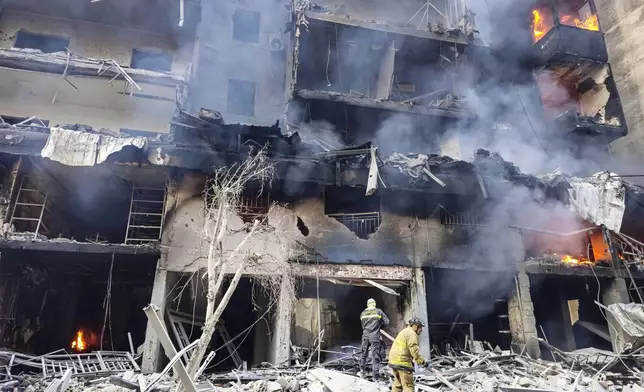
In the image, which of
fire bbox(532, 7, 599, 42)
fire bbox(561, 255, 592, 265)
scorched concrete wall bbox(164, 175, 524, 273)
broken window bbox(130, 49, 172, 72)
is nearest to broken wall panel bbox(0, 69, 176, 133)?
broken window bbox(130, 49, 172, 72)

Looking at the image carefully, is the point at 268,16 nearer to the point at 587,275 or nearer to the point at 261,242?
the point at 261,242

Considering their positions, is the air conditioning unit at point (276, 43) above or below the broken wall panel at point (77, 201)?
above

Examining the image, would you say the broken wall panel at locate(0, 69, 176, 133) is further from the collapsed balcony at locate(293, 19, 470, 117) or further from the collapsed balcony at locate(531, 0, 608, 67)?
the collapsed balcony at locate(531, 0, 608, 67)

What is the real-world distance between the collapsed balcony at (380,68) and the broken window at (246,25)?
4466mm

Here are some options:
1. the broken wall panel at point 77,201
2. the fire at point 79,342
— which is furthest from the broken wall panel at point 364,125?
the fire at point 79,342

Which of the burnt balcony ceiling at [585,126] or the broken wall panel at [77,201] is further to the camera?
the burnt balcony ceiling at [585,126]

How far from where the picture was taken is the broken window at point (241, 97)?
20.1 m

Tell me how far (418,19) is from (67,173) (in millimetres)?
18262

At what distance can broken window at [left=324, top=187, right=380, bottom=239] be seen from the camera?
14.7 m

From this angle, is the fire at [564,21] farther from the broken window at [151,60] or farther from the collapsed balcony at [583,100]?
the broken window at [151,60]

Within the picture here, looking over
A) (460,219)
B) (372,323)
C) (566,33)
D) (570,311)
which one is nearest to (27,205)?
(372,323)

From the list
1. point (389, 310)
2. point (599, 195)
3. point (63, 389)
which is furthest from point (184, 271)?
point (599, 195)

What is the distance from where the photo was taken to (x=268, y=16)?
70.9ft

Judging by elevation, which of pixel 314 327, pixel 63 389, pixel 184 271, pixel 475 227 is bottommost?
pixel 63 389
